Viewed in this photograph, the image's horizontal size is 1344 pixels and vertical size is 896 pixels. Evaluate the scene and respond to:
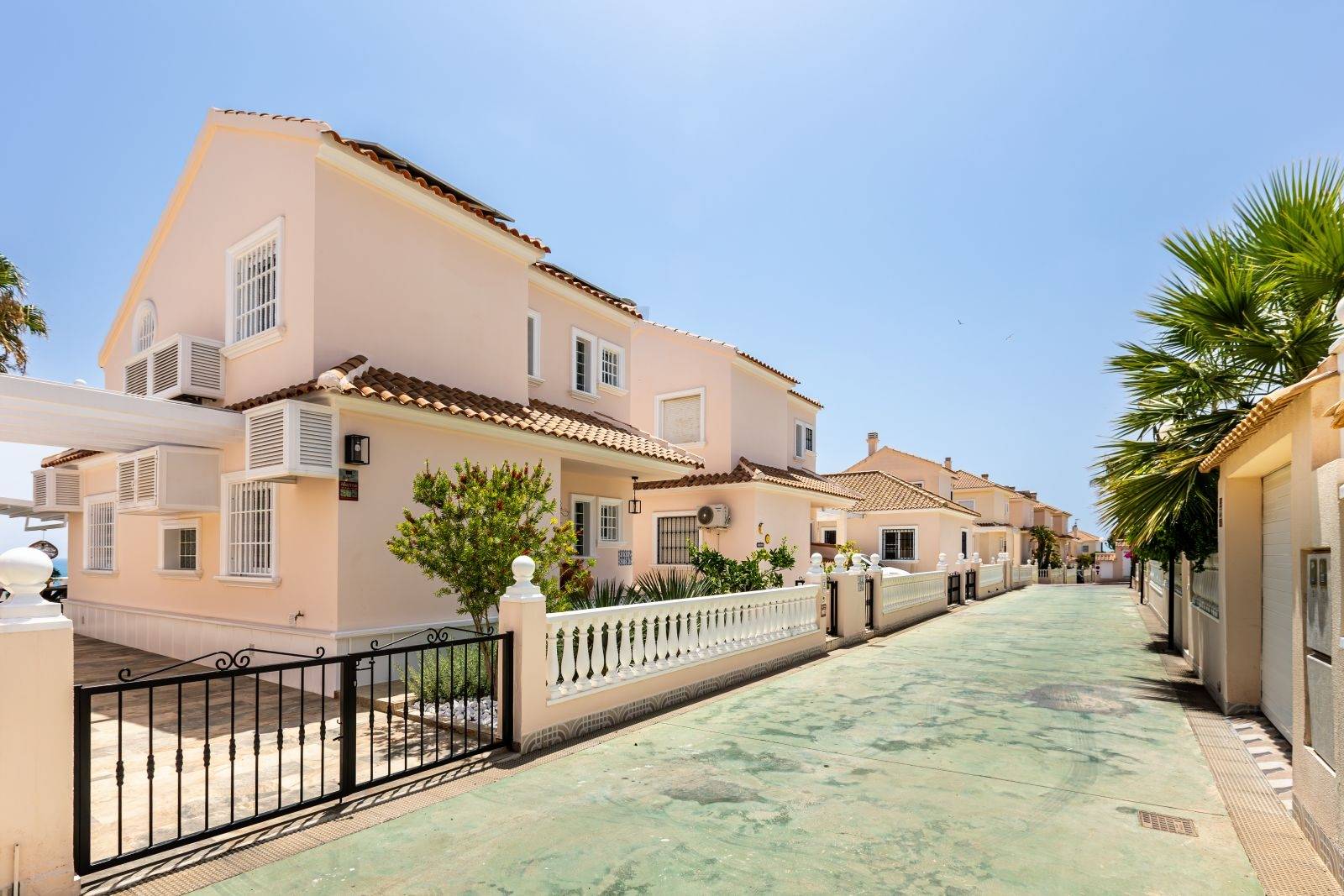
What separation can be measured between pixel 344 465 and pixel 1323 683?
9228 mm

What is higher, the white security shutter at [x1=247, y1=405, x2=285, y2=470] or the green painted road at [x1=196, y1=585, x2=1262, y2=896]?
the white security shutter at [x1=247, y1=405, x2=285, y2=470]

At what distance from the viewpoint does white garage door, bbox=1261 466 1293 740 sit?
6675 mm

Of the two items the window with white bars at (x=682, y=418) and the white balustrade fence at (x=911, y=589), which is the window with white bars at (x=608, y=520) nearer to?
the window with white bars at (x=682, y=418)

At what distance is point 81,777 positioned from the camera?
3.77 m

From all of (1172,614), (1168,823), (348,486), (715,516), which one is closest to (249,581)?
(348,486)

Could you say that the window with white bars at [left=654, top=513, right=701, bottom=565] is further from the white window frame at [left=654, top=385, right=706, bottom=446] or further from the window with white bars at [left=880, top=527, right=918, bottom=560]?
the window with white bars at [left=880, top=527, right=918, bottom=560]

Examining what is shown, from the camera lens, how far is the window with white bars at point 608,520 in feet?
46.6

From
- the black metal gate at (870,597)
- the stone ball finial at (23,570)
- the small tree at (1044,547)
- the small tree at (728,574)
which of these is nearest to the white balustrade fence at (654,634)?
the small tree at (728,574)

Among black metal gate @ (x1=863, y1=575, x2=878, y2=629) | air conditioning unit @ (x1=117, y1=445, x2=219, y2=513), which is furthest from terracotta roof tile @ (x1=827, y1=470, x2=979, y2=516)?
air conditioning unit @ (x1=117, y1=445, x2=219, y2=513)

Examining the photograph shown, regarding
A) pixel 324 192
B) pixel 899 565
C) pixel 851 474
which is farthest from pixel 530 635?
pixel 851 474

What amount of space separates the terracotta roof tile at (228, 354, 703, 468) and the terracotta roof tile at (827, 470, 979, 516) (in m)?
18.3

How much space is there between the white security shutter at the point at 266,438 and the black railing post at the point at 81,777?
4.54m

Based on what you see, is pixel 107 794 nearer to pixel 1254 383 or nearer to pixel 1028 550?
pixel 1254 383

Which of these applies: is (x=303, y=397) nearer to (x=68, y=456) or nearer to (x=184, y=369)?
(x=184, y=369)
